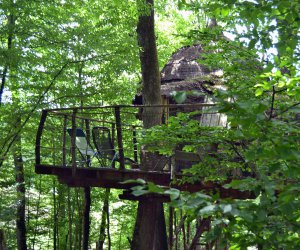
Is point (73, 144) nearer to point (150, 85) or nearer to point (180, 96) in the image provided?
point (150, 85)

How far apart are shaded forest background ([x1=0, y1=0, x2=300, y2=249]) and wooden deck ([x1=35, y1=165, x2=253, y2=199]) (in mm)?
1604

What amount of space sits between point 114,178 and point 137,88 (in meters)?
3.69

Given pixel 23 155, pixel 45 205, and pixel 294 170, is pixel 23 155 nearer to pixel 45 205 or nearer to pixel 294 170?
pixel 45 205

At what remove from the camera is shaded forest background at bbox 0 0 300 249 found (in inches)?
73.2

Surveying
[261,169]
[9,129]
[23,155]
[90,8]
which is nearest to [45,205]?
[23,155]

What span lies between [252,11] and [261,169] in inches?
52.2

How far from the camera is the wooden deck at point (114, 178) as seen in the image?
6.54 meters

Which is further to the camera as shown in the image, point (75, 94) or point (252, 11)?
point (75, 94)

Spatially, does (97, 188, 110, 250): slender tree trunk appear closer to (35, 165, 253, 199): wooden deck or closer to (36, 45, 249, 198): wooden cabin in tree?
(36, 45, 249, 198): wooden cabin in tree

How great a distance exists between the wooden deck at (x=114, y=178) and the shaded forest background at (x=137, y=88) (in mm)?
1604

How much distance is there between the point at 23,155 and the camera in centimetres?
1233

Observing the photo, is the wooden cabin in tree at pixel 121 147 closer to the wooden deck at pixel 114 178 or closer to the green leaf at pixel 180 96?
the wooden deck at pixel 114 178

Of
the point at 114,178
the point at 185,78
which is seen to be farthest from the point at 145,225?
the point at 185,78

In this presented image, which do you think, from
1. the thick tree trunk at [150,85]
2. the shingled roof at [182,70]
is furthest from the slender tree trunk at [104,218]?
the thick tree trunk at [150,85]
